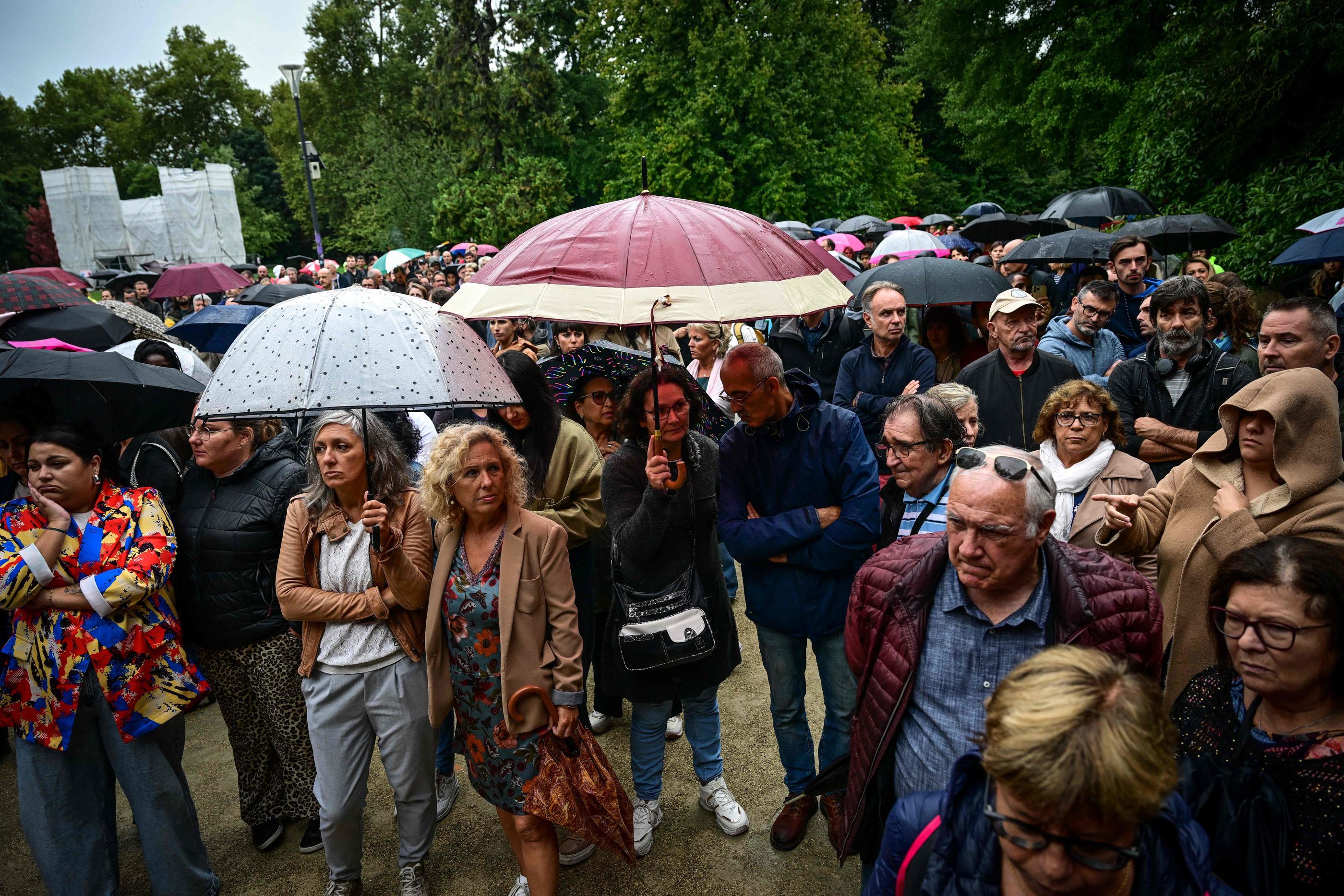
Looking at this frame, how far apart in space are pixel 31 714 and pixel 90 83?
73117mm

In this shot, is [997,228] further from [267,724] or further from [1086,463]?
[267,724]

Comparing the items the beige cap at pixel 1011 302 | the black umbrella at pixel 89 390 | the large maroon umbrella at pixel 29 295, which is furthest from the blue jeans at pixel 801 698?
the large maroon umbrella at pixel 29 295

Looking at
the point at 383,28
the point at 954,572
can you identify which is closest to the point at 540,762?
the point at 954,572

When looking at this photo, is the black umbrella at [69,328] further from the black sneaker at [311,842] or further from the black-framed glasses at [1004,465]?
the black-framed glasses at [1004,465]

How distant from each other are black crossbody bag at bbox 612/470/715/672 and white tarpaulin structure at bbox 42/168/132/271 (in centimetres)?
4588

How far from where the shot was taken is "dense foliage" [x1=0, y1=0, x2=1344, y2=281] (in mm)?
10391

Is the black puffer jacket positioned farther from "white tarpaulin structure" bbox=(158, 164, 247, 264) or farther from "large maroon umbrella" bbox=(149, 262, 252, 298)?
"white tarpaulin structure" bbox=(158, 164, 247, 264)

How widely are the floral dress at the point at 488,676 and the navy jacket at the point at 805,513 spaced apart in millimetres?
1004

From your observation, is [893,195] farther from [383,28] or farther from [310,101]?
[310,101]

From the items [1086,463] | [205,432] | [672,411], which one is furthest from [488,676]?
[1086,463]

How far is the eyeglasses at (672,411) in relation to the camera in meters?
3.22

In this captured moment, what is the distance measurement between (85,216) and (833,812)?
5011cm

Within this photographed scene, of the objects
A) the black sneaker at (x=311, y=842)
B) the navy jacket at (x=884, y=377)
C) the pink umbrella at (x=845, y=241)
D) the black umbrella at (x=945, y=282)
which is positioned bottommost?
the black sneaker at (x=311, y=842)

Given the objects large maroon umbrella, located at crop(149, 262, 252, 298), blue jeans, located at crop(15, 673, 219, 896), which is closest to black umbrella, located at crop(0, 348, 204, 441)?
blue jeans, located at crop(15, 673, 219, 896)
